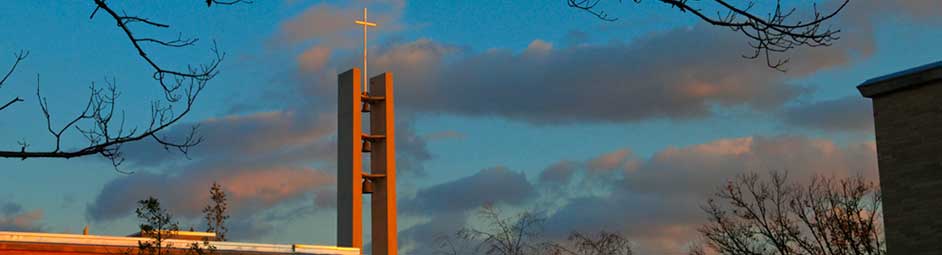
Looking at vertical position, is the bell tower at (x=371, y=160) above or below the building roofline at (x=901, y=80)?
above

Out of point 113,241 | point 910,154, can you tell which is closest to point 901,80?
point 910,154

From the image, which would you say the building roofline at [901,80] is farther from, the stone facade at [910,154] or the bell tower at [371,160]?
the bell tower at [371,160]

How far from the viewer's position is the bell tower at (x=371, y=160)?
146 feet

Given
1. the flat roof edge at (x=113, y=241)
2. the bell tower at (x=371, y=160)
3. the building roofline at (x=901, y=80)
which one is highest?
the bell tower at (x=371, y=160)

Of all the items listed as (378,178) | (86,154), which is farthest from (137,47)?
(378,178)

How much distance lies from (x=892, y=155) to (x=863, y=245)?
10.8 meters

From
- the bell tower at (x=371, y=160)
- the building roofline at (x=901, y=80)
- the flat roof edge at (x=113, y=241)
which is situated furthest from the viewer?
the bell tower at (x=371, y=160)

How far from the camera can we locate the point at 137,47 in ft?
26.8

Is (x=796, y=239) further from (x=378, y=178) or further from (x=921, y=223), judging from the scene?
(x=378, y=178)

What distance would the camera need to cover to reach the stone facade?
26.4 meters

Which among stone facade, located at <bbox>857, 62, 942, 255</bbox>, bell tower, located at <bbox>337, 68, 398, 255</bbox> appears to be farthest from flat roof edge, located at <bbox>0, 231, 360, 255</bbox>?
stone facade, located at <bbox>857, 62, 942, 255</bbox>

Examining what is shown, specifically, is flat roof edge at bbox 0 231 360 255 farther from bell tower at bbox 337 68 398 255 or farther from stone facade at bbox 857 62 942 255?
stone facade at bbox 857 62 942 255

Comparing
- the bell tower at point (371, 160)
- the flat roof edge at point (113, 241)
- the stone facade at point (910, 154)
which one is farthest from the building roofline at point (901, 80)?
the bell tower at point (371, 160)

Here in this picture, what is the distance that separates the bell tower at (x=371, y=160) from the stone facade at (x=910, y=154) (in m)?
20.7
